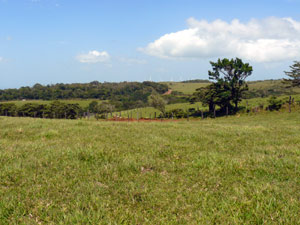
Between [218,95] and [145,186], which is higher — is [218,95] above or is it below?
above

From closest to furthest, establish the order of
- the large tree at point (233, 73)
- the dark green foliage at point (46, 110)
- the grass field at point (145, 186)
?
the grass field at point (145, 186) → the large tree at point (233, 73) → the dark green foliage at point (46, 110)

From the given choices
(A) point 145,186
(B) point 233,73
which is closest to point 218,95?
(B) point 233,73

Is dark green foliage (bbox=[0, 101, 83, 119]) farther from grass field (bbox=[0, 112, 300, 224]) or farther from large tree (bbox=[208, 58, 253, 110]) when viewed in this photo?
grass field (bbox=[0, 112, 300, 224])

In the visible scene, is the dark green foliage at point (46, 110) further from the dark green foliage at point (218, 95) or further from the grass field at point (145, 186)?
the grass field at point (145, 186)

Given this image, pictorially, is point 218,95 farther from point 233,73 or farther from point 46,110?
point 46,110

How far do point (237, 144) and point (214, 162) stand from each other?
398 cm

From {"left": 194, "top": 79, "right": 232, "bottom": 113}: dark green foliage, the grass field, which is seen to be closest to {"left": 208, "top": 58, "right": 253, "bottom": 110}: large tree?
{"left": 194, "top": 79, "right": 232, "bottom": 113}: dark green foliage

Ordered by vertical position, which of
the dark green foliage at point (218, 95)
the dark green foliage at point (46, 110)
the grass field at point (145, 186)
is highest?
the dark green foliage at point (218, 95)

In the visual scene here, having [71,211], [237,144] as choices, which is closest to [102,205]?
[71,211]

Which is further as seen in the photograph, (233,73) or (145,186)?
(233,73)

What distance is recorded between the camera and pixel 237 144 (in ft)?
35.6

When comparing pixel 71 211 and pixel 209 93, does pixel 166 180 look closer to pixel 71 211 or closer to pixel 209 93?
pixel 71 211

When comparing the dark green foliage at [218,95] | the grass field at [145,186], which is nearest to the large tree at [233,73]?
the dark green foliage at [218,95]

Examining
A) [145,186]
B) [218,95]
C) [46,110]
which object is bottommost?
[46,110]
